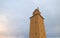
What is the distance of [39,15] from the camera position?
3706 centimetres

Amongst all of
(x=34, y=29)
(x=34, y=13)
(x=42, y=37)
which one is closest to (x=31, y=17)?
(x=34, y=13)

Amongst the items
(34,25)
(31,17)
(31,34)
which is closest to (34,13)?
(31,17)

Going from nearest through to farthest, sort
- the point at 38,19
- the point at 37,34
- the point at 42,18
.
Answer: the point at 37,34 → the point at 38,19 → the point at 42,18

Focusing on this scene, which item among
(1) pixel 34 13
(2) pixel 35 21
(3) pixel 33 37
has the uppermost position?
(1) pixel 34 13

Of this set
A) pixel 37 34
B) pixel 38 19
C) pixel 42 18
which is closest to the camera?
pixel 37 34

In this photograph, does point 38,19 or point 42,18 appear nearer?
point 38,19

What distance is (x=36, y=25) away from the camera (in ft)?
115

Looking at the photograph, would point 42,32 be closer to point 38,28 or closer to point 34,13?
point 38,28

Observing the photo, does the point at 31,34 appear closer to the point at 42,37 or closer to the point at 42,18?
the point at 42,37

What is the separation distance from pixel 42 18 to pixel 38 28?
16.0 ft

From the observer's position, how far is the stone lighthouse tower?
3385 cm

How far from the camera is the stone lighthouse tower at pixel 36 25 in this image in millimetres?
33847

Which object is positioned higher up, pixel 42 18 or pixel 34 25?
pixel 42 18

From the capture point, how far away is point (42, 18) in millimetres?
38094
